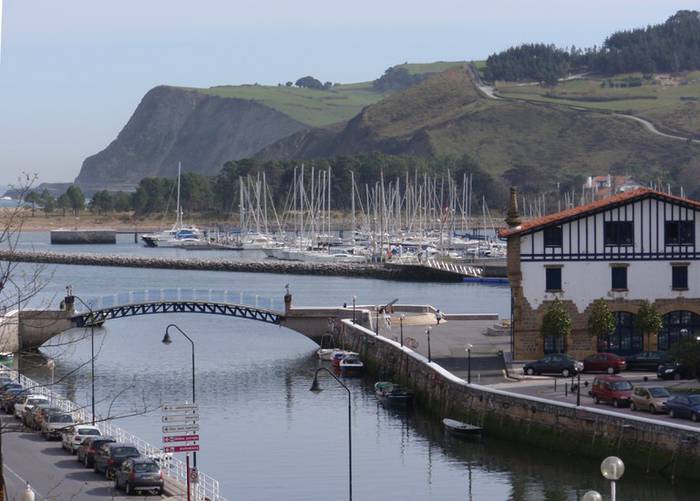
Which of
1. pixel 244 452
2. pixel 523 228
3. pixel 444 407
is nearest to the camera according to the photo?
pixel 244 452

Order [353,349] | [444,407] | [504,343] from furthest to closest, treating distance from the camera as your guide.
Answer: [353,349] → [504,343] → [444,407]

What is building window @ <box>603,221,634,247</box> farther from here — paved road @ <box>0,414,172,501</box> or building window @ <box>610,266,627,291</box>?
paved road @ <box>0,414,172,501</box>

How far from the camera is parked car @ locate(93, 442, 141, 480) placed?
41.8 meters

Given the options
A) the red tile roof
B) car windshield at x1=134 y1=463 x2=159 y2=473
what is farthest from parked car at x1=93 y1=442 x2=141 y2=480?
the red tile roof

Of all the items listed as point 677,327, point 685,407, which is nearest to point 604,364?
point 677,327

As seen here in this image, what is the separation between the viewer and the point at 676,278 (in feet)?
203

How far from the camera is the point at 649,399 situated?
158 feet

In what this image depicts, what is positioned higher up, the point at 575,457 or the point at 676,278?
the point at 676,278

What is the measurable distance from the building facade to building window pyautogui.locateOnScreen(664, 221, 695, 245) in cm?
4

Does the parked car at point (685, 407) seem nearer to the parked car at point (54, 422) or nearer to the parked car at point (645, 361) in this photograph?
the parked car at point (645, 361)

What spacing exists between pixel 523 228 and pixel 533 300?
2890 mm

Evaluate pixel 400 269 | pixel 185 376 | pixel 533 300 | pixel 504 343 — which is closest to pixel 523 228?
pixel 533 300

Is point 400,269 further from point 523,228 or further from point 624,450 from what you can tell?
point 624,450

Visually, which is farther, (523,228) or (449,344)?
(449,344)
